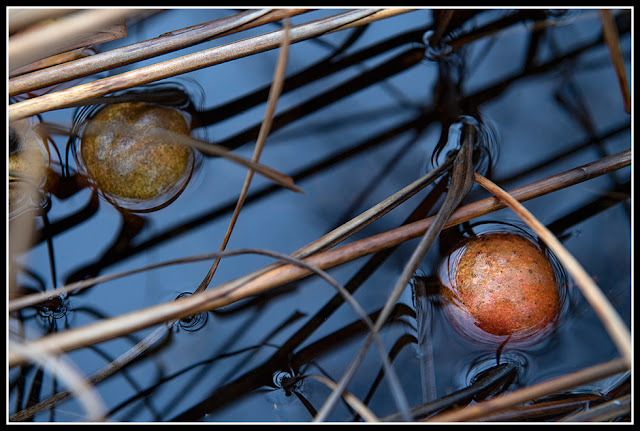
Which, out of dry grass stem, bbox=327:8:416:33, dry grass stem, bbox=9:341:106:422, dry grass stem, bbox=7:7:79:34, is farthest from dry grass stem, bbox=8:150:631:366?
dry grass stem, bbox=7:7:79:34

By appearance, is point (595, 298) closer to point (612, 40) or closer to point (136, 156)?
point (612, 40)

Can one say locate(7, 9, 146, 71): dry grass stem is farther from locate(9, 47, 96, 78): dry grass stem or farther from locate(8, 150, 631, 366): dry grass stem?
locate(8, 150, 631, 366): dry grass stem

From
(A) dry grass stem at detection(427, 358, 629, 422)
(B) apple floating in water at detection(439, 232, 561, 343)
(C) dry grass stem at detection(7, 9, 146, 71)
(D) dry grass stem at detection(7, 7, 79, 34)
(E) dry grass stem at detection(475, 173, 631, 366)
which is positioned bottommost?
(A) dry grass stem at detection(427, 358, 629, 422)

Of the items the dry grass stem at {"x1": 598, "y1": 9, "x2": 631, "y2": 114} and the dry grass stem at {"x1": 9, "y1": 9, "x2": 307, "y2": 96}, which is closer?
the dry grass stem at {"x1": 598, "y1": 9, "x2": 631, "y2": 114}

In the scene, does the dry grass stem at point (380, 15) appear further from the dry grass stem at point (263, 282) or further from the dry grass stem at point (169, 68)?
the dry grass stem at point (263, 282)

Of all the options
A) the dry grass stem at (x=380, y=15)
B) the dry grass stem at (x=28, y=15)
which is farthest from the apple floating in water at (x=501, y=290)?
the dry grass stem at (x=28, y=15)
